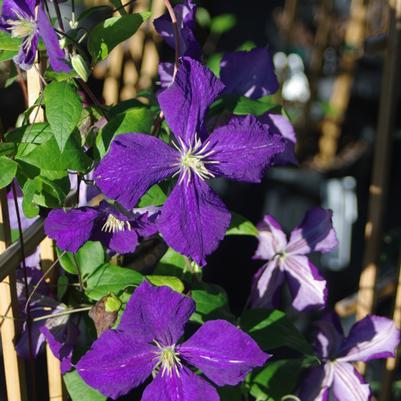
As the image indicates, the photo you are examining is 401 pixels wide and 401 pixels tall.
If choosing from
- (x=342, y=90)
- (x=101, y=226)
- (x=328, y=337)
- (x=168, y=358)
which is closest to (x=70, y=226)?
(x=101, y=226)

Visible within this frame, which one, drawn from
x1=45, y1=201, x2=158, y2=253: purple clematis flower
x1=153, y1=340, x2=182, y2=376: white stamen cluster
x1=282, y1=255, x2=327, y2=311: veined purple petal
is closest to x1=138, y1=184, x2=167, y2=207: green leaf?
x1=45, y1=201, x2=158, y2=253: purple clematis flower

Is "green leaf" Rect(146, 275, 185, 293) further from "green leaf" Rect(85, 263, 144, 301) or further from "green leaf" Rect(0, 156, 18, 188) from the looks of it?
"green leaf" Rect(0, 156, 18, 188)

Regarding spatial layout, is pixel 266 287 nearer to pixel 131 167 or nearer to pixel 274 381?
pixel 274 381

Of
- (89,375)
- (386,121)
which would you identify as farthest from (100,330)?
(386,121)

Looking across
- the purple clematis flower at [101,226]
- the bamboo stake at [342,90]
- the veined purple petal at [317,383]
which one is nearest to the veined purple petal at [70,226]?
the purple clematis flower at [101,226]

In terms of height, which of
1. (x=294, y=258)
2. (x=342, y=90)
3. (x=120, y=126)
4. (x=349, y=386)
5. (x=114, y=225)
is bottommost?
(x=342, y=90)

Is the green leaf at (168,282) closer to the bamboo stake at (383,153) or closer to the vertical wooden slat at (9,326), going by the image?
the vertical wooden slat at (9,326)
